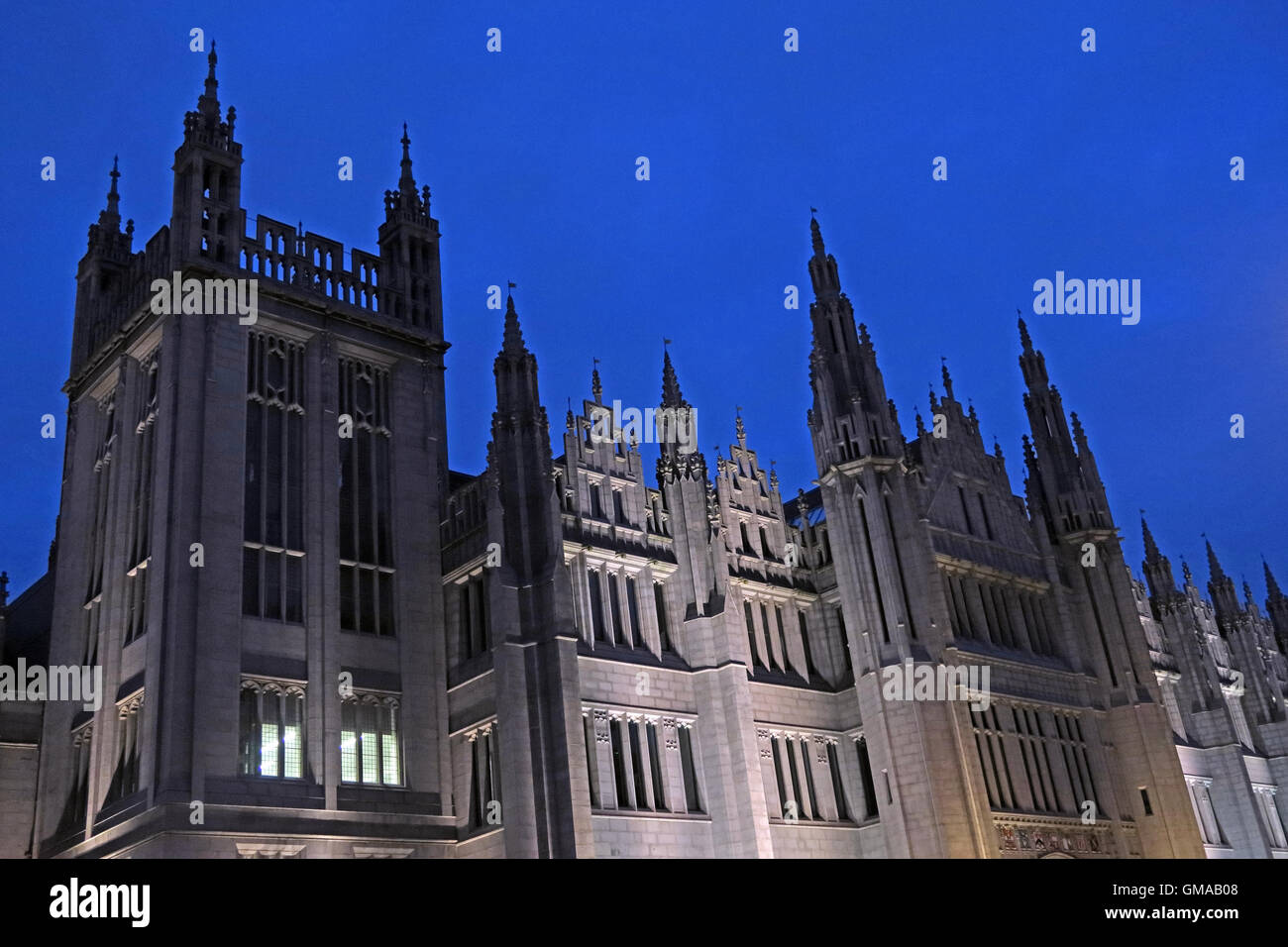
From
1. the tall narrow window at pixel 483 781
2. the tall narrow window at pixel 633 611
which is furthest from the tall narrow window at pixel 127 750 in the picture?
the tall narrow window at pixel 633 611

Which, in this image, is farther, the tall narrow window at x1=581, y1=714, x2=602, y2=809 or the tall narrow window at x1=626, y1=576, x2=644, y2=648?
the tall narrow window at x1=626, y1=576, x2=644, y2=648

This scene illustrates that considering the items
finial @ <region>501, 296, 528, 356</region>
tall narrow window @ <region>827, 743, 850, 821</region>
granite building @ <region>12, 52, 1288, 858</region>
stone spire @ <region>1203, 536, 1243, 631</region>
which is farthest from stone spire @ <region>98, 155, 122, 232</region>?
→ stone spire @ <region>1203, 536, 1243, 631</region>

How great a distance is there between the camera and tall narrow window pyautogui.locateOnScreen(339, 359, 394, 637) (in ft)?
131

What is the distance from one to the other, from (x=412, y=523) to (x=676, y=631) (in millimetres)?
9921

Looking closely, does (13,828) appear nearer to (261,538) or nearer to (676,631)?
(261,538)

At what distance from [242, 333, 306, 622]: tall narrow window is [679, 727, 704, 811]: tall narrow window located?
13.0 meters

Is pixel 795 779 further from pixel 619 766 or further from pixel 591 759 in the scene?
pixel 591 759

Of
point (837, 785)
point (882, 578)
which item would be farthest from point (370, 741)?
point (882, 578)

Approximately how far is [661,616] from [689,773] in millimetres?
5463

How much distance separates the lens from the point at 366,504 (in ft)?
137

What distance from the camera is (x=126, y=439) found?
134 feet

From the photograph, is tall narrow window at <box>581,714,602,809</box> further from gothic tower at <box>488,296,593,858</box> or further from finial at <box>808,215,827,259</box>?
finial at <box>808,215,827,259</box>

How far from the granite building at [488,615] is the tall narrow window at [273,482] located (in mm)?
126
